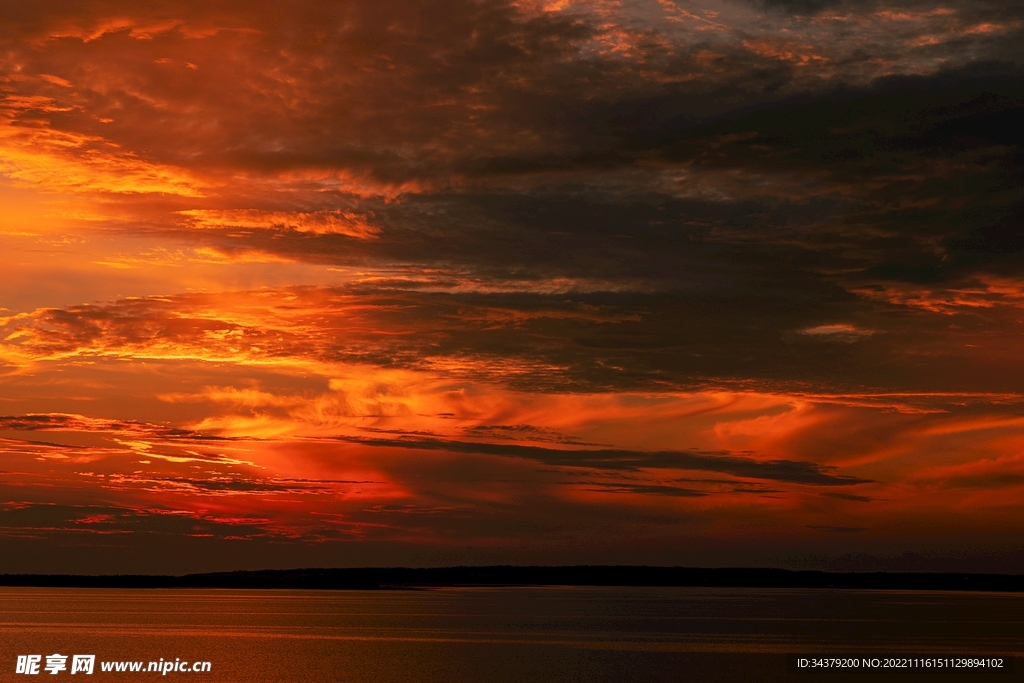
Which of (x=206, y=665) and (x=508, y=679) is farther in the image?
(x=206, y=665)

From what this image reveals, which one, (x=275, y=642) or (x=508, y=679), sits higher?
(x=275, y=642)

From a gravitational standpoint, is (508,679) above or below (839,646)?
below

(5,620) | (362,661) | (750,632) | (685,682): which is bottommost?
(685,682)

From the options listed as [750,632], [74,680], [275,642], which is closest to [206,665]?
[74,680]

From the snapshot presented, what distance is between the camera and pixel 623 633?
141 metres

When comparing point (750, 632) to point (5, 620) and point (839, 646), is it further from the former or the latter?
point (5, 620)

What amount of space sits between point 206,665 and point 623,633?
212 ft

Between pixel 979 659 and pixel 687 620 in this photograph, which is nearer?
pixel 979 659

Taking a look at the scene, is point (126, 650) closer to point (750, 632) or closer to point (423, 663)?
point (423, 663)

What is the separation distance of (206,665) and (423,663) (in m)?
19.8

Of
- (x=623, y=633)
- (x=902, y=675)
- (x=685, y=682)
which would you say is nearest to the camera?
(x=685, y=682)

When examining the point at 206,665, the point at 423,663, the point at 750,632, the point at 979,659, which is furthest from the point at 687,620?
the point at 206,665

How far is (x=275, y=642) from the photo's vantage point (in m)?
123

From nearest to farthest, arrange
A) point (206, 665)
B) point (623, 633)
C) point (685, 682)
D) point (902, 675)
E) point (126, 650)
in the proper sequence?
point (685, 682), point (902, 675), point (206, 665), point (126, 650), point (623, 633)
